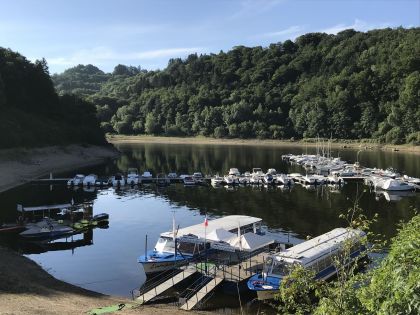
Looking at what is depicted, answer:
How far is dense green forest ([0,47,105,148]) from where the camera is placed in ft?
419

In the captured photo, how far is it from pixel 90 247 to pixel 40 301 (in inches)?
724

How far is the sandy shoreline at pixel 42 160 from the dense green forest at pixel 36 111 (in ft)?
10.3

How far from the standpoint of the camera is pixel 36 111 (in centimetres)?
15725

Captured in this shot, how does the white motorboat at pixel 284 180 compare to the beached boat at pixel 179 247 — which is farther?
the white motorboat at pixel 284 180

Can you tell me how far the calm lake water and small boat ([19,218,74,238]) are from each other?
1055 millimetres

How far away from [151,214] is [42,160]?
60.2m

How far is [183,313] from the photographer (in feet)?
103

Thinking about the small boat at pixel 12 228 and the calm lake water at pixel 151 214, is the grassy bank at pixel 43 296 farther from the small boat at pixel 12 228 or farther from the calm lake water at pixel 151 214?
the small boat at pixel 12 228

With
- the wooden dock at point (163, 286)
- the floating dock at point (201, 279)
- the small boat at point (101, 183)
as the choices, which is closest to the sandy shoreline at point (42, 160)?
the small boat at point (101, 183)

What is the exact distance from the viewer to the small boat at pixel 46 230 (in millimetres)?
51900

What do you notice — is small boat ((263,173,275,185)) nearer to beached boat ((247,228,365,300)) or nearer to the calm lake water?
the calm lake water

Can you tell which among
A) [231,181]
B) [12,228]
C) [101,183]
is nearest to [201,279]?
[12,228]

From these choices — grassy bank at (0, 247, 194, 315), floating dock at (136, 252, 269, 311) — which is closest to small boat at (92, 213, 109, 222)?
grassy bank at (0, 247, 194, 315)

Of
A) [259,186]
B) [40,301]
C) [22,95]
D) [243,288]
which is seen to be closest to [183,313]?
[243,288]
